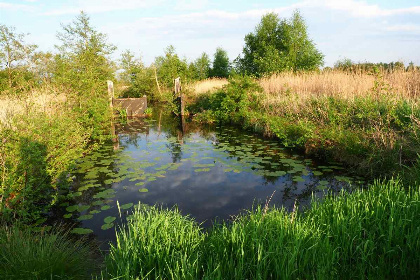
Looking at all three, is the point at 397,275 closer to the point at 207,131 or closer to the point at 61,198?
the point at 61,198

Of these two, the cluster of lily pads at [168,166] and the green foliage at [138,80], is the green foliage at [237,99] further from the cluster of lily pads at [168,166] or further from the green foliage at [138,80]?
the green foliage at [138,80]

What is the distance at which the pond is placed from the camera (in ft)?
17.5

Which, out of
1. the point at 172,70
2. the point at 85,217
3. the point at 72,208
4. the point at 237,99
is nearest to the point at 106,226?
the point at 85,217

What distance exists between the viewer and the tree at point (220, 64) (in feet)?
134

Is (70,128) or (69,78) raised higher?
(69,78)

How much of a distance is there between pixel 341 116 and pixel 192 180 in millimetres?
5665

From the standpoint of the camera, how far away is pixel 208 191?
6.29 metres

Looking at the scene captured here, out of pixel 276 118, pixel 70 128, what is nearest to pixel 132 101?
pixel 276 118

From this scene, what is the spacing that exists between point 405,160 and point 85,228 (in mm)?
6527

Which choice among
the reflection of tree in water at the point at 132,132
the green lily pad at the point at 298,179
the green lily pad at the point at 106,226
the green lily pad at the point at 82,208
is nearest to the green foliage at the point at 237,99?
the reflection of tree in water at the point at 132,132

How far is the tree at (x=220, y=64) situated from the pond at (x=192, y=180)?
103 ft

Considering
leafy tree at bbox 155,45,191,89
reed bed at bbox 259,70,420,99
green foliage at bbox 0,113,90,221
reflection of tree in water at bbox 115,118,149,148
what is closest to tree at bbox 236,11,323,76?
leafy tree at bbox 155,45,191,89

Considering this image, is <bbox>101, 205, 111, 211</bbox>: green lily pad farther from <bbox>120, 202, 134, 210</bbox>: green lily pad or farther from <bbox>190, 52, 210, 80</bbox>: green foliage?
<bbox>190, 52, 210, 80</bbox>: green foliage

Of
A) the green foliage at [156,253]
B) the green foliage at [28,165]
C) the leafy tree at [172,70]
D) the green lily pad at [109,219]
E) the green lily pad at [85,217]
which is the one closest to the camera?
the green foliage at [156,253]
